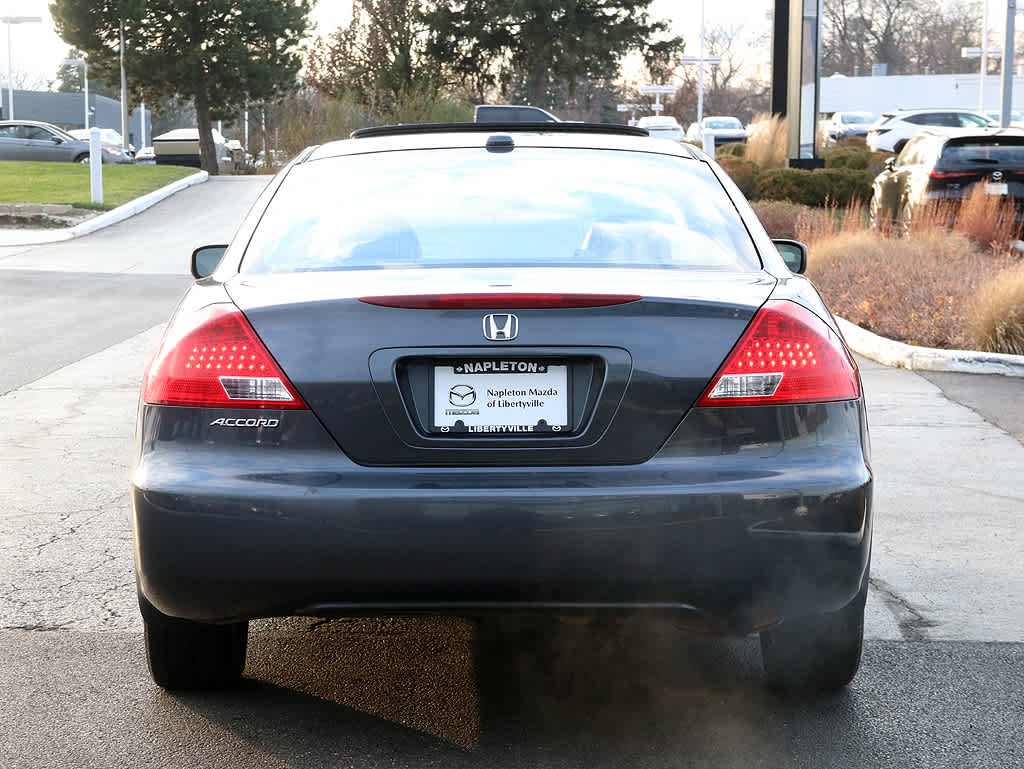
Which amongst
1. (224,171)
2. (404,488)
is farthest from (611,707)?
(224,171)

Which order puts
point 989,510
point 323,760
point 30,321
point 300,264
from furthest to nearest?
point 30,321 → point 989,510 → point 300,264 → point 323,760

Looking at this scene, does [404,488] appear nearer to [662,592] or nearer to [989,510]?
[662,592]

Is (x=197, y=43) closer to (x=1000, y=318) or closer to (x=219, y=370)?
(x=1000, y=318)

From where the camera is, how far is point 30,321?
42.4 ft

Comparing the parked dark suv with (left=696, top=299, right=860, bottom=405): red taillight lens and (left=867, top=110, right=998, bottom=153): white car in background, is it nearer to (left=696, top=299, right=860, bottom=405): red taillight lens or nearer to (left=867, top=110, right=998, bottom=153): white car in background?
(left=696, top=299, right=860, bottom=405): red taillight lens

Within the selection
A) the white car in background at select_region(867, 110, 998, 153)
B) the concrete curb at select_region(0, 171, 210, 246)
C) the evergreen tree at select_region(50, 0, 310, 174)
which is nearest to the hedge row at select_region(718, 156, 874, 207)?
the concrete curb at select_region(0, 171, 210, 246)

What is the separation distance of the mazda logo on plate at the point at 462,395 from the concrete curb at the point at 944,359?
23.9 ft

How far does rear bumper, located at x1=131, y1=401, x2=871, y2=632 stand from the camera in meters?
3.14

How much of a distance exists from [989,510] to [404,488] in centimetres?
379

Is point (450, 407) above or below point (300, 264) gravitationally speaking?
below

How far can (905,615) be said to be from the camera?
465 centimetres

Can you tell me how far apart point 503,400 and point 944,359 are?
790cm

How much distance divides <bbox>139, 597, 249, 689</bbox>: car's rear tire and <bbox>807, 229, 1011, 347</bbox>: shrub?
8267 millimetres

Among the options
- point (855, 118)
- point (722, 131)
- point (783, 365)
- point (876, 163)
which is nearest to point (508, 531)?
point (783, 365)
